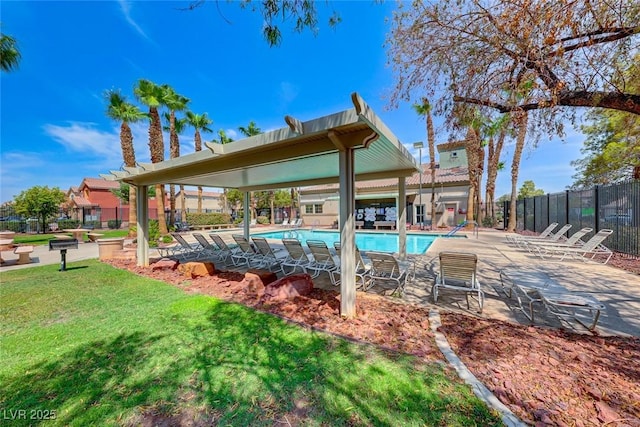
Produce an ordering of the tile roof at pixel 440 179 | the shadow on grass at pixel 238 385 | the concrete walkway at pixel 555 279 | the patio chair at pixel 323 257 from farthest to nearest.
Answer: the tile roof at pixel 440 179 → the patio chair at pixel 323 257 → the concrete walkway at pixel 555 279 → the shadow on grass at pixel 238 385

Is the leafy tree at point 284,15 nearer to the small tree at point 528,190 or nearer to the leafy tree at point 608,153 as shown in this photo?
the leafy tree at point 608,153

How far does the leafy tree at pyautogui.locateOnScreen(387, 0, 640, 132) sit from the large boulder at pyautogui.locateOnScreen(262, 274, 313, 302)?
5329mm

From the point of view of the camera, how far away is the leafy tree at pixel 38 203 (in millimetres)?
22828

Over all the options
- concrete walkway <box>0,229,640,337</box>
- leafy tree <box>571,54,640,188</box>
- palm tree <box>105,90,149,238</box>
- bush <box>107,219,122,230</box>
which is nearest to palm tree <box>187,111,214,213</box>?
palm tree <box>105,90,149,238</box>

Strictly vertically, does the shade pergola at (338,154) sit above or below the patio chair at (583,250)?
above

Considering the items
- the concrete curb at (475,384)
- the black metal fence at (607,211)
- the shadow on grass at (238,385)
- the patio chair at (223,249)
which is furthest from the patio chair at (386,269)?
the black metal fence at (607,211)

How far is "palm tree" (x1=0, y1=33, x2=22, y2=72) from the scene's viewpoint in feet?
34.0

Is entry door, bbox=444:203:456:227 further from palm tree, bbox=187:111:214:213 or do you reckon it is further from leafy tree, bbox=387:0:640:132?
palm tree, bbox=187:111:214:213

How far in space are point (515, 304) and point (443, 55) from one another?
216 inches

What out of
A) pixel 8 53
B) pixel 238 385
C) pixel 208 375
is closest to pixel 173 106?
pixel 8 53

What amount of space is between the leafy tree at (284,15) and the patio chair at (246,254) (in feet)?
20.1

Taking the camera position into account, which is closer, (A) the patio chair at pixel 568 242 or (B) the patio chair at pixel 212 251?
(A) the patio chair at pixel 568 242

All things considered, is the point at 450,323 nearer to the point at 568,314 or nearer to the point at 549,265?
the point at 568,314

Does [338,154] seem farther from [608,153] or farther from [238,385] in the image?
[608,153]
